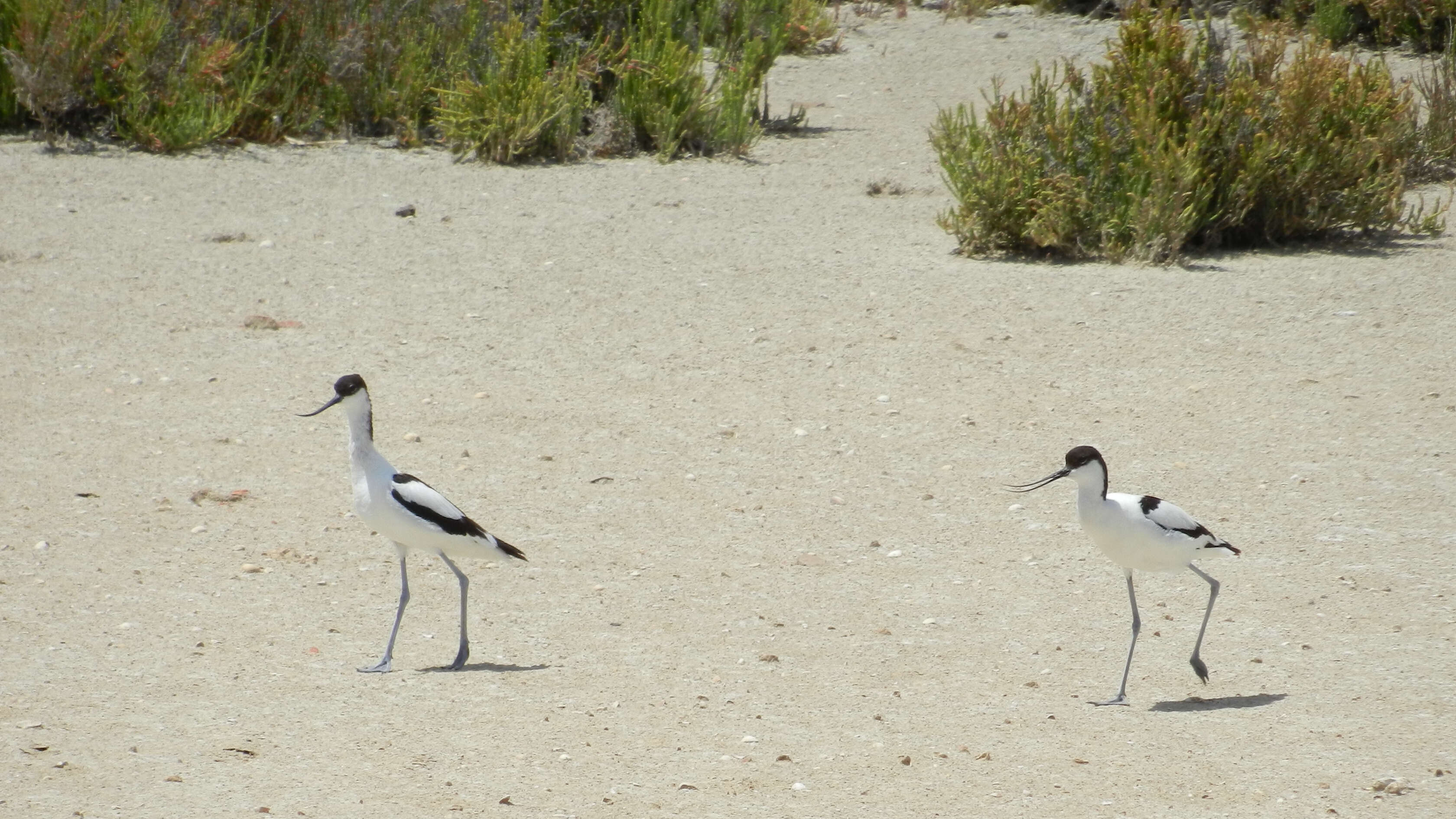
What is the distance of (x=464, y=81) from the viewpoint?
13.1m

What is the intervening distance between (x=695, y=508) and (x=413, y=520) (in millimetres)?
1811

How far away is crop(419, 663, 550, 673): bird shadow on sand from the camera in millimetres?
5168

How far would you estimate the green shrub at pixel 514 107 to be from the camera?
13.1m

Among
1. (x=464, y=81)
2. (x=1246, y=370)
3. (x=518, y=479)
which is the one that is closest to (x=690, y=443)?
(x=518, y=479)

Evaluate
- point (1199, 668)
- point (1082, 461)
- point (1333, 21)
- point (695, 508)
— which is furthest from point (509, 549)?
point (1333, 21)

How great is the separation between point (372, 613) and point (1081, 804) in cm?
292

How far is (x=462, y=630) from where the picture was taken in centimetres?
523

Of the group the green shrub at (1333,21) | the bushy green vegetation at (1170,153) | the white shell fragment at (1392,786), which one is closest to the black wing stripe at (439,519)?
the white shell fragment at (1392,786)

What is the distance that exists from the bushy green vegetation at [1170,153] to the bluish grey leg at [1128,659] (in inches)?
218

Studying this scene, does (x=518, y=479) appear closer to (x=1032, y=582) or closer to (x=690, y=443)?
(x=690, y=443)

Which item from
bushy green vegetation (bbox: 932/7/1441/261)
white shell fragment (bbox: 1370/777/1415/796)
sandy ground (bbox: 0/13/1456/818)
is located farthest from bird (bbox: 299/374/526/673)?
bushy green vegetation (bbox: 932/7/1441/261)

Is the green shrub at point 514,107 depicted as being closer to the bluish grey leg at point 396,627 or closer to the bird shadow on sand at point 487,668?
the bluish grey leg at point 396,627

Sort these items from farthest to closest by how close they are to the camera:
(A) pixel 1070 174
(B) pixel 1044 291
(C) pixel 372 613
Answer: (A) pixel 1070 174 < (B) pixel 1044 291 < (C) pixel 372 613

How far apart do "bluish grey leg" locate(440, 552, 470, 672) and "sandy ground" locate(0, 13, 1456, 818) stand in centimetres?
9
